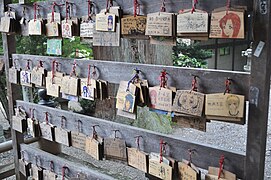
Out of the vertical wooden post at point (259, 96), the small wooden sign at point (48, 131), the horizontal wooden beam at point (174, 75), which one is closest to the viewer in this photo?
the vertical wooden post at point (259, 96)

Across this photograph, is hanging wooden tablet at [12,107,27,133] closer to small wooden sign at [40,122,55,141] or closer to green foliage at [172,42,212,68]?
small wooden sign at [40,122,55,141]

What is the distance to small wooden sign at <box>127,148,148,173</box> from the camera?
1364 mm

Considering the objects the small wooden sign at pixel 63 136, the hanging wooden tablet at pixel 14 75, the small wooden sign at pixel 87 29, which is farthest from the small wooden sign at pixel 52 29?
the small wooden sign at pixel 63 136

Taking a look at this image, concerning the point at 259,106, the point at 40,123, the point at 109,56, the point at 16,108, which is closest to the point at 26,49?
the point at 109,56

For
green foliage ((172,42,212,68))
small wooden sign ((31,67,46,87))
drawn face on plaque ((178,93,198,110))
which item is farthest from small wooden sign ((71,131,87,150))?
green foliage ((172,42,212,68))

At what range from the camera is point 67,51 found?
3598 mm

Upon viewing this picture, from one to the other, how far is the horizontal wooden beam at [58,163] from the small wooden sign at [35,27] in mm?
729

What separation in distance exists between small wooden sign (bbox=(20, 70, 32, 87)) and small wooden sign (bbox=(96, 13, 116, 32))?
69 cm

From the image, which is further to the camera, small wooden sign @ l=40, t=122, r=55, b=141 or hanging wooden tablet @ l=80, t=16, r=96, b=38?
small wooden sign @ l=40, t=122, r=55, b=141

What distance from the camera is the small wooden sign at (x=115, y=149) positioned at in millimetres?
1452

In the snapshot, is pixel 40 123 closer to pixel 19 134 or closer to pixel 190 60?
pixel 19 134

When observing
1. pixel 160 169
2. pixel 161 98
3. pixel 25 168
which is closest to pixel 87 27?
pixel 161 98

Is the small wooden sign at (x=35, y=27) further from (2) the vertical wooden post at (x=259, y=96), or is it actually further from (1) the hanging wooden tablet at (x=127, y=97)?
(2) the vertical wooden post at (x=259, y=96)

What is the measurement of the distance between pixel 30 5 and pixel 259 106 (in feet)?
4.60
